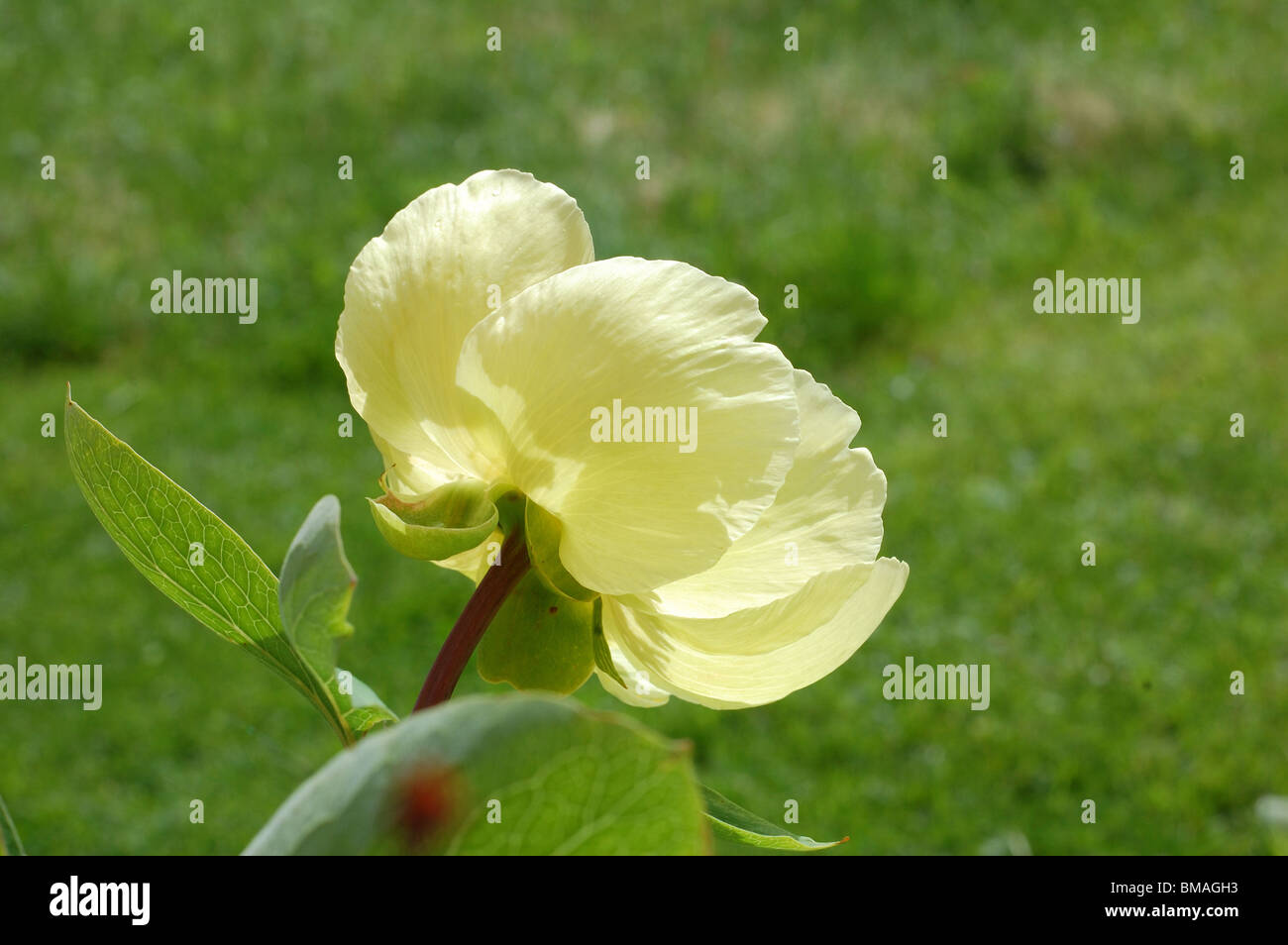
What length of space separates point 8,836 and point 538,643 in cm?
12

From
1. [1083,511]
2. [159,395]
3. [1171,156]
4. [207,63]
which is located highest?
[207,63]

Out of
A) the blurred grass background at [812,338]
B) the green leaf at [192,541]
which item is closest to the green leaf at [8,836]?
the green leaf at [192,541]

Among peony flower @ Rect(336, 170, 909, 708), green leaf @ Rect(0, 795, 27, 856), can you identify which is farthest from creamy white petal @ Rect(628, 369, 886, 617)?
green leaf @ Rect(0, 795, 27, 856)

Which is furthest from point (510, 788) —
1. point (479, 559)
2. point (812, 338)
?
point (812, 338)

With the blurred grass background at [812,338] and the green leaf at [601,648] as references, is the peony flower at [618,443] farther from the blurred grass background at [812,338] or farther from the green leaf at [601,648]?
the blurred grass background at [812,338]

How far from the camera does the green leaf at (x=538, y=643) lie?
300 millimetres

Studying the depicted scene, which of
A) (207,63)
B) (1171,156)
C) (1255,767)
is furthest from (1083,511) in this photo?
(207,63)

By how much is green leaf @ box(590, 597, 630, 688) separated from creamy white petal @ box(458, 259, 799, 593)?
0.10ft

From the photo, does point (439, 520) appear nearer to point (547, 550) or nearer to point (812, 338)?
point (547, 550)

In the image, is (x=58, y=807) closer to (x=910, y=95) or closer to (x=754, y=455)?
(x=754, y=455)

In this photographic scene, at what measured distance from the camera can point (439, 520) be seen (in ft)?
0.95

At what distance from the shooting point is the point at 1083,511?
2363mm

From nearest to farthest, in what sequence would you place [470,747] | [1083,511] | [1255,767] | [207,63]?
[470,747], [1255,767], [1083,511], [207,63]

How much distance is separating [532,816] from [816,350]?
265 cm
